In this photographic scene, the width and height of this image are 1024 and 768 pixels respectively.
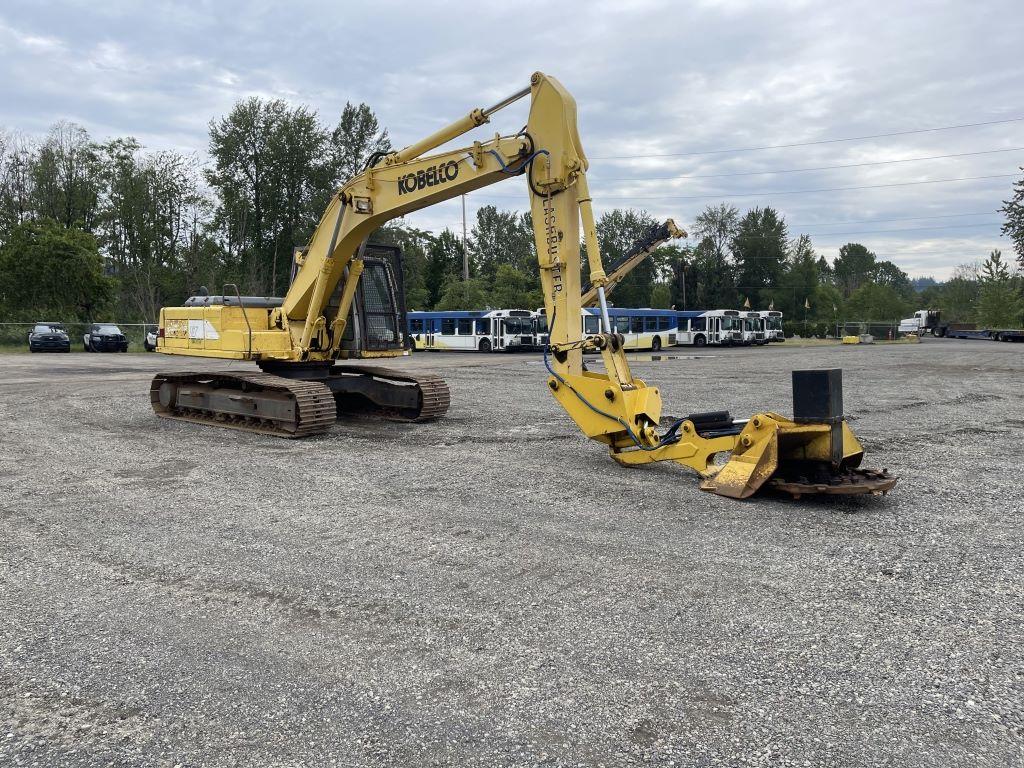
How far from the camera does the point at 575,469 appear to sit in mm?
8297

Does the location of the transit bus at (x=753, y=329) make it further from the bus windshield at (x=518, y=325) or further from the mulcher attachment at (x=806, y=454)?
the mulcher attachment at (x=806, y=454)

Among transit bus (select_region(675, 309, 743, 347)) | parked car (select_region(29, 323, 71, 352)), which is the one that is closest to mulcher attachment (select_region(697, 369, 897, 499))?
parked car (select_region(29, 323, 71, 352))

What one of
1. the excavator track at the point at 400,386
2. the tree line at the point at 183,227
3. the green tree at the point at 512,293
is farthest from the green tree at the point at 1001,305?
the excavator track at the point at 400,386

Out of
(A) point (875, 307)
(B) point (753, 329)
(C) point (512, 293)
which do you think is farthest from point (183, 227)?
(A) point (875, 307)

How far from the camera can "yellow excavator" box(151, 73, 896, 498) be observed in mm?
6871

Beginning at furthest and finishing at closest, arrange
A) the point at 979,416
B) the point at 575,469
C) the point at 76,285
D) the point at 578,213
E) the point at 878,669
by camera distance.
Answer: the point at 76,285
the point at 979,416
the point at 578,213
the point at 575,469
the point at 878,669

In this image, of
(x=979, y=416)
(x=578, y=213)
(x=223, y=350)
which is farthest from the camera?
(x=979, y=416)

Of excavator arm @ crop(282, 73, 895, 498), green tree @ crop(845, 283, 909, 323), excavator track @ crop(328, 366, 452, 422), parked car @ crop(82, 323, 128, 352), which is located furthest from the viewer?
green tree @ crop(845, 283, 909, 323)

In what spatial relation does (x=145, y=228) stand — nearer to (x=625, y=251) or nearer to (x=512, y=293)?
(x=512, y=293)

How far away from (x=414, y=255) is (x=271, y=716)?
58897 millimetres

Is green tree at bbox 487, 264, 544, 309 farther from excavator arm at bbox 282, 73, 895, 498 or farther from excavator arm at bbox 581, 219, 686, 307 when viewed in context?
excavator arm at bbox 282, 73, 895, 498

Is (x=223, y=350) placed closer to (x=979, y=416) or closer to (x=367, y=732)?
(x=367, y=732)

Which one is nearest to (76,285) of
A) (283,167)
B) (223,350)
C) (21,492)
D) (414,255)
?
(283,167)

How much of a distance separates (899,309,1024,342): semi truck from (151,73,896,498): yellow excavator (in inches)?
2222
